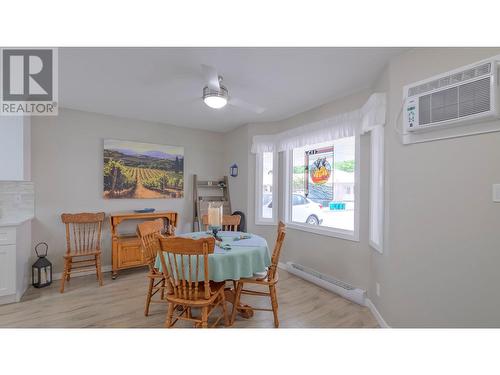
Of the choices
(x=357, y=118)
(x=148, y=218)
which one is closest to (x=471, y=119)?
(x=357, y=118)

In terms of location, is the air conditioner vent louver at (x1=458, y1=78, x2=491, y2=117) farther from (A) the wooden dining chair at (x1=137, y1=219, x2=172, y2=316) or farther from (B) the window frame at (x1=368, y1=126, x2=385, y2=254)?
(A) the wooden dining chair at (x1=137, y1=219, x2=172, y2=316)

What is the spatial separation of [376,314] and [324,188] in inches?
62.4

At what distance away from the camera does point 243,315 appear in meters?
2.22

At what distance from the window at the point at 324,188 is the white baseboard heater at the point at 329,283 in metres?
0.56

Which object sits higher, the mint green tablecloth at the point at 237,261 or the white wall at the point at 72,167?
the white wall at the point at 72,167

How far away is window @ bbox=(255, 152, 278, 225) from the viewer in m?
3.87

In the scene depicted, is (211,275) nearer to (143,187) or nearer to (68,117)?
(143,187)

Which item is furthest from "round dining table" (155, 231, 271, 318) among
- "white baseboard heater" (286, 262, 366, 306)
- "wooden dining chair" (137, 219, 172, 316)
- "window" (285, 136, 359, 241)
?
"window" (285, 136, 359, 241)

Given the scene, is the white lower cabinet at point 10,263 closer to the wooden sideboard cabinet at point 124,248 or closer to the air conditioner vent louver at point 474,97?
the wooden sideboard cabinet at point 124,248

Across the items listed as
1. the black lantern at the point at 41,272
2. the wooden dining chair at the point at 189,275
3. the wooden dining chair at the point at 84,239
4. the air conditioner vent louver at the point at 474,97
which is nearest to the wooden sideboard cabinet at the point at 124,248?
the wooden dining chair at the point at 84,239

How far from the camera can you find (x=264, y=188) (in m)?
3.96

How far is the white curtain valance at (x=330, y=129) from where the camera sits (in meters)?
2.16

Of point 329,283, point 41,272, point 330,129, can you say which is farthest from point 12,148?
point 329,283

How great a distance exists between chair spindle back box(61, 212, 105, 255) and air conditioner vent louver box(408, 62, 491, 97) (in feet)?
12.9
